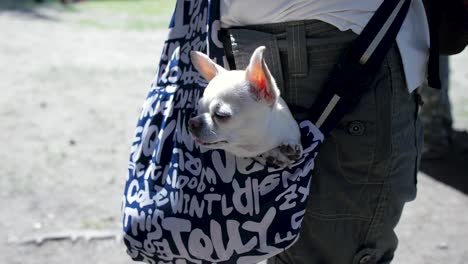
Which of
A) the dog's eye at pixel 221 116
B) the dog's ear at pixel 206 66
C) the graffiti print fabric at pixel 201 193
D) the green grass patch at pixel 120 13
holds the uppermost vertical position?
the dog's ear at pixel 206 66

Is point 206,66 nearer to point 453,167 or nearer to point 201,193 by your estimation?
point 201,193

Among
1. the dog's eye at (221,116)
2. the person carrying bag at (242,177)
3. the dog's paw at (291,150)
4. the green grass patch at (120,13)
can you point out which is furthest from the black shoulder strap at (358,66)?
the green grass patch at (120,13)

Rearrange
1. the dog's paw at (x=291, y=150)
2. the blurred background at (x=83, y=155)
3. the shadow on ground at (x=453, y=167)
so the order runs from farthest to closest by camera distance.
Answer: the shadow on ground at (x=453, y=167)
the blurred background at (x=83, y=155)
the dog's paw at (x=291, y=150)

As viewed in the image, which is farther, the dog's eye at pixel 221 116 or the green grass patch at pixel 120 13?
the green grass patch at pixel 120 13

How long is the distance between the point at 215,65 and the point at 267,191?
0.36 m

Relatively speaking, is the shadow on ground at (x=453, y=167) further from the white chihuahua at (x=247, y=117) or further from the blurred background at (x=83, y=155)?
the white chihuahua at (x=247, y=117)

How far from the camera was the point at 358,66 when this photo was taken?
6.21 ft

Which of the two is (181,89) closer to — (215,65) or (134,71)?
(215,65)

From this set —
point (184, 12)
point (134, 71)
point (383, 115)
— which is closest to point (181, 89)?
point (184, 12)

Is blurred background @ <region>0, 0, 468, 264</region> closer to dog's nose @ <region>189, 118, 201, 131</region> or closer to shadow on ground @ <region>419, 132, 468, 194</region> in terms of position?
shadow on ground @ <region>419, 132, 468, 194</region>

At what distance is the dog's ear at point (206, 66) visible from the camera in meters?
1.85

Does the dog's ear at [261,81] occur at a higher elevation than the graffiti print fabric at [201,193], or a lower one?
higher

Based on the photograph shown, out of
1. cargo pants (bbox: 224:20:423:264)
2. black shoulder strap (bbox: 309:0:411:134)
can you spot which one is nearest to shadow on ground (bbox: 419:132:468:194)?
cargo pants (bbox: 224:20:423:264)

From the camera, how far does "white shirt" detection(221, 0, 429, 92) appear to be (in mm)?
1870
